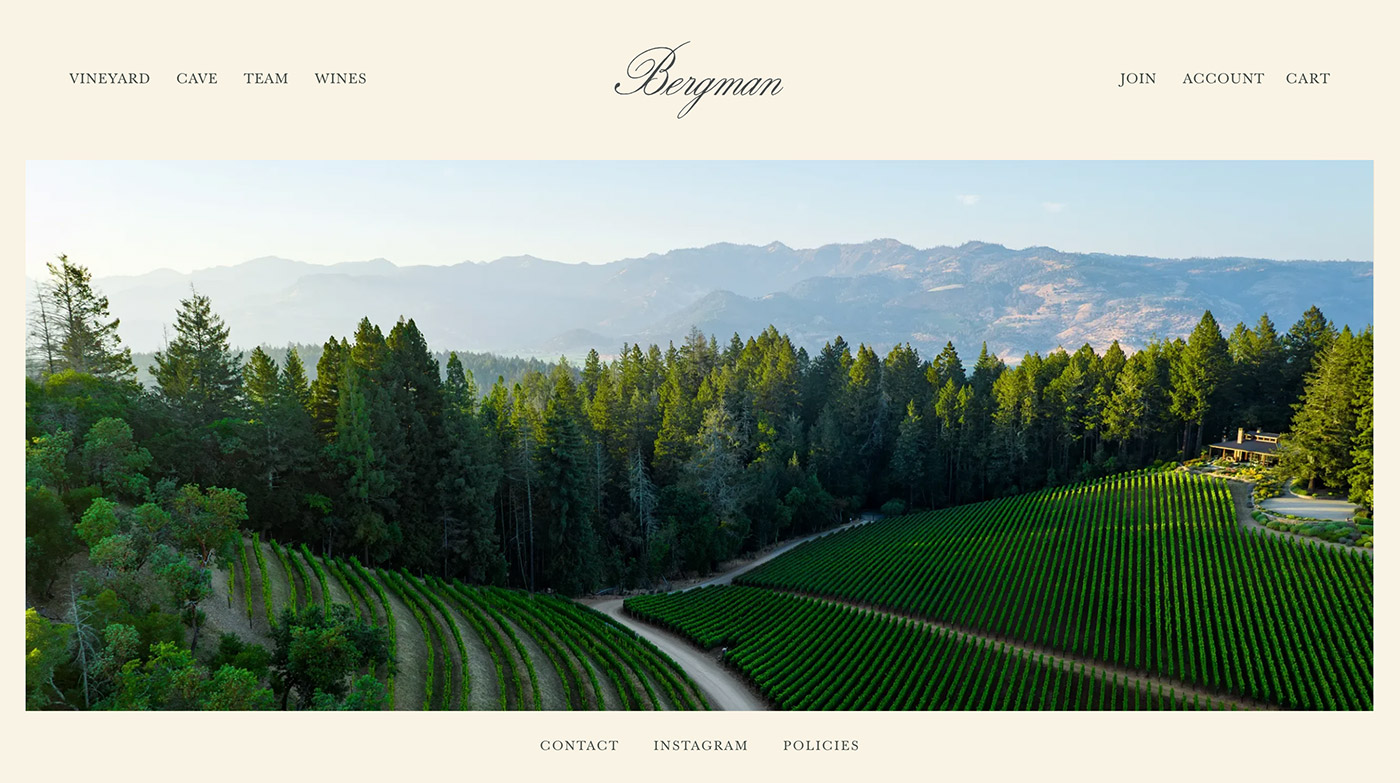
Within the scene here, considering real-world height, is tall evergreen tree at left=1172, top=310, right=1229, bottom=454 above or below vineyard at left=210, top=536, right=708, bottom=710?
above

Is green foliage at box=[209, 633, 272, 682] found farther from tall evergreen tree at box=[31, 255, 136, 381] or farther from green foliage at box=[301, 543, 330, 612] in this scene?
tall evergreen tree at box=[31, 255, 136, 381]

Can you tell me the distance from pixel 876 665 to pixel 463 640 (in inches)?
587

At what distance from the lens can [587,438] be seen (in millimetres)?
47750

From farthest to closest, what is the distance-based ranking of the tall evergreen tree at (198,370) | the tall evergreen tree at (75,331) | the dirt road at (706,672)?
the tall evergreen tree at (198,370) → the tall evergreen tree at (75,331) → the dirt road at (706,672)

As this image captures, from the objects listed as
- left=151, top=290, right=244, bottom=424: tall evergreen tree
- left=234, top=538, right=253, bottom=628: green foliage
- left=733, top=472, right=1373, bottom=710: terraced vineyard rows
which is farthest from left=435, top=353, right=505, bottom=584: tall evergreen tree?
left=733, top=472, right=1373, bottom=710: terraced vineyard rows

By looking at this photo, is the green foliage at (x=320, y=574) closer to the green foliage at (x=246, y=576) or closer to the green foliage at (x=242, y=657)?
the green foliage at (x=246, y=576)

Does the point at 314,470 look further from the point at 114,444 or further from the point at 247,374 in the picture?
the point at 114,444

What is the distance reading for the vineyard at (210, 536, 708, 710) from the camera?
19.1 meters

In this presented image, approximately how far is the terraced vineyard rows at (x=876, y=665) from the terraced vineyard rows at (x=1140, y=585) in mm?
2222

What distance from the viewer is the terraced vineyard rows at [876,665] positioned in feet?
74.1

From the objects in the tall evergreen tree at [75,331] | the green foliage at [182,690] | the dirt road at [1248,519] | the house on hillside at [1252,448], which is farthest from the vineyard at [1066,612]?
the tall evergreen tree at [75,331]

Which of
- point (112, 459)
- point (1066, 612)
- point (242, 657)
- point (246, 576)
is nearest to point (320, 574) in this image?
Answer: point (246, 576)

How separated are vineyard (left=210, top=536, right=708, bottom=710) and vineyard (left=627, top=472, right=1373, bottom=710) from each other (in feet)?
16.0

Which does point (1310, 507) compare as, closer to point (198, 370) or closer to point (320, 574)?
point (320, 574)
